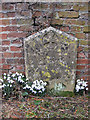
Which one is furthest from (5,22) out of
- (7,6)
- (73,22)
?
(73,22)

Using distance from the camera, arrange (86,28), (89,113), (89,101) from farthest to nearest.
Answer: (86,28) < (89,101) < (89,113)

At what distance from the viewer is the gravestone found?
7.70 feet

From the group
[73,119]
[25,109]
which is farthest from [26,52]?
[73,119]

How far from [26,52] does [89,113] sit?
47.3 inches

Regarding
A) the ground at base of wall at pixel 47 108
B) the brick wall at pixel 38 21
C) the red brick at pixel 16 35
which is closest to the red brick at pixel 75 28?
the brick wall at pixel 38 21

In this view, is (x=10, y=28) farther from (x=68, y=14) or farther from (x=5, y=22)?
(x=68, y=14)

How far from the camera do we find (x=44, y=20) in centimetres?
244

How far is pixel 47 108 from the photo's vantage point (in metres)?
2.08

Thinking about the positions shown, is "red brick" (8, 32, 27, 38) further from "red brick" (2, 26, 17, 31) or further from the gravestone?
the gravestone

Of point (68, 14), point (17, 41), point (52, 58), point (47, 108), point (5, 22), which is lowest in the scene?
point (47, 108)

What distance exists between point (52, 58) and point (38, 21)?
607 mm

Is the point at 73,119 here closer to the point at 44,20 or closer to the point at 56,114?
the point at 56,114

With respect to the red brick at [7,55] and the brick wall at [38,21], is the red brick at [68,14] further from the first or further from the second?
the red brick at [7,55]

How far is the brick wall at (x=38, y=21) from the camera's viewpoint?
7.98ft
